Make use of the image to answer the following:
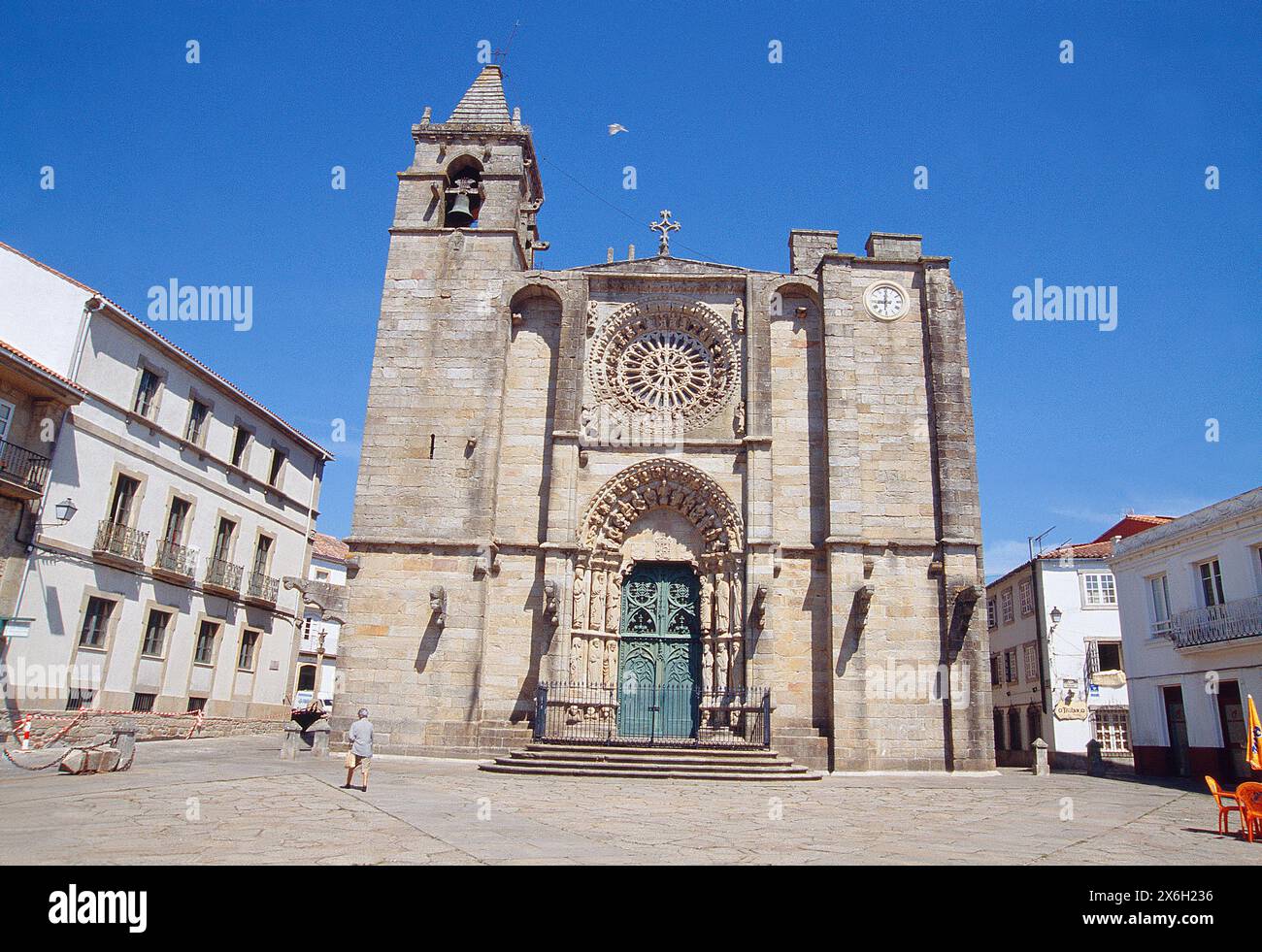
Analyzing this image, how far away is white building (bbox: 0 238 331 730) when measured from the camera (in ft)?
59.7

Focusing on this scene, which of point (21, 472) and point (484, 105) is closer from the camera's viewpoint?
point (21, 472)

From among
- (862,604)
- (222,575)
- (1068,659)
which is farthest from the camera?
(1068,659)

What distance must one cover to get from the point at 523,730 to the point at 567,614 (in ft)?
7.66

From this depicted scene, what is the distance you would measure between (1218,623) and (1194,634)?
2.43ft

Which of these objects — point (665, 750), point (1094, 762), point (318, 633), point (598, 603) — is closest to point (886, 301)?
point (598, 603)

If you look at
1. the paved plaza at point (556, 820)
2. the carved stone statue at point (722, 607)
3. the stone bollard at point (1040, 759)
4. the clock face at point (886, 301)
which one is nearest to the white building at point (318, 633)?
the carved stone statue at point (722, 607)

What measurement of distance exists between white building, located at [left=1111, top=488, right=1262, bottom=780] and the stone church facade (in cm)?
667

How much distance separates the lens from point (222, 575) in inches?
931

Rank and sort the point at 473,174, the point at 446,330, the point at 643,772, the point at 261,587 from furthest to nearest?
the point at 261,587, the point at 473,174, the point at 446,330, the point at 643,772

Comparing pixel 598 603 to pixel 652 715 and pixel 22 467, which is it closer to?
pixel 652 715

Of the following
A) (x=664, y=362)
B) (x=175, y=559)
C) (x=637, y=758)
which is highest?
(x=664, y=362)
